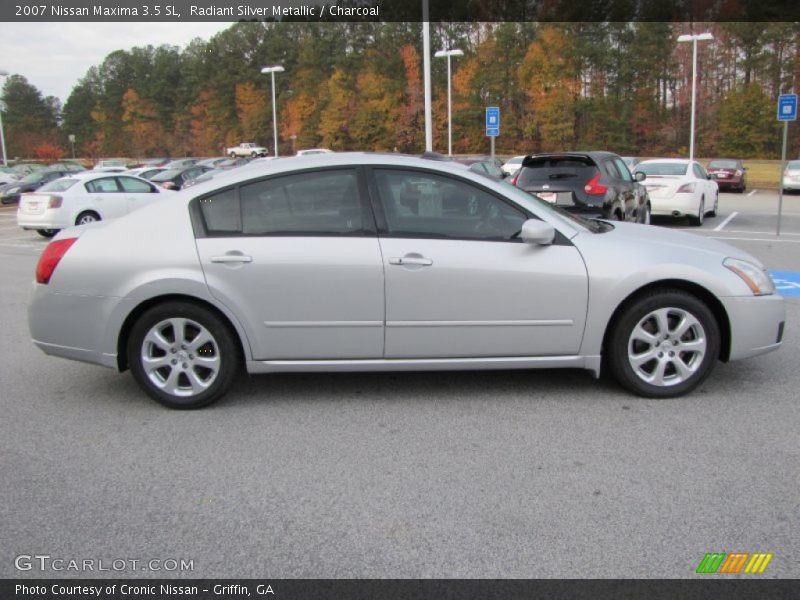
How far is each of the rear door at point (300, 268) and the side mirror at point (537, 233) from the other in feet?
3.04

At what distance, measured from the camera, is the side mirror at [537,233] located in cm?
458

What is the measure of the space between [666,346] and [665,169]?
13.2 metres

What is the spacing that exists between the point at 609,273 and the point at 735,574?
87.2 inches

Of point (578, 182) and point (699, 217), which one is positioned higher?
point (578, 182)

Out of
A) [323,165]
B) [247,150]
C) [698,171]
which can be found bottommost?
[698,171]

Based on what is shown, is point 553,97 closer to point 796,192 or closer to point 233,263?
point 796,192

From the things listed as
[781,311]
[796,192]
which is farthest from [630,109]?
[781,311]

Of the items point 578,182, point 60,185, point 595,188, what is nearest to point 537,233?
point 595,188

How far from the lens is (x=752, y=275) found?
4867mm

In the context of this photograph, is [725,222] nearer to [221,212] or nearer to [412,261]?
[412,261]

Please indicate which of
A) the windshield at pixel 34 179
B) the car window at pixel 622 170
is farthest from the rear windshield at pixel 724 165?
the windshield at pixel 34 179

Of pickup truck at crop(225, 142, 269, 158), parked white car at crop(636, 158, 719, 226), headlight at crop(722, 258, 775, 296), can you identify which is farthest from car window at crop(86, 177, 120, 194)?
pickup truck at crop(225, 142, 269, 158)

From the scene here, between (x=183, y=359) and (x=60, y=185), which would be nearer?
(x=183, y=359)

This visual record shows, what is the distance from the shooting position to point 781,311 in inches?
193
